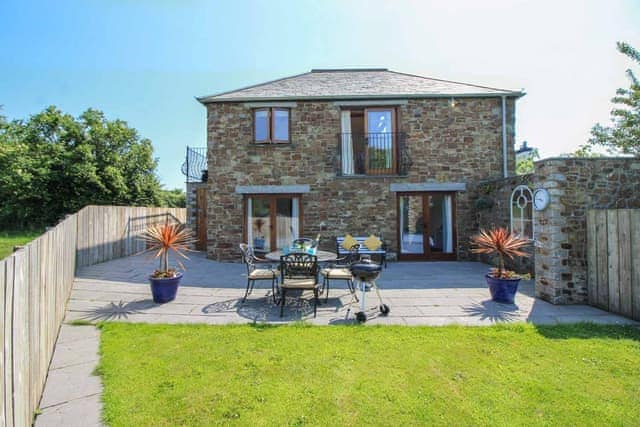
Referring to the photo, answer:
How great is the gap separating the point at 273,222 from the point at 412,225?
4768 millimetres

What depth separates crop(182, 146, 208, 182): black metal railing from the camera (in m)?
12.6

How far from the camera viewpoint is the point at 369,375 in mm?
3119

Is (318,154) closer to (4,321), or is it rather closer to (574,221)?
(574,221)

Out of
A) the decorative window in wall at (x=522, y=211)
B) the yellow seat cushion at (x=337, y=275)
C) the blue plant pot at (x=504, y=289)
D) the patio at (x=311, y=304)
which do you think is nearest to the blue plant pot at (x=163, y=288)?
the patio at (x=311, y=304)

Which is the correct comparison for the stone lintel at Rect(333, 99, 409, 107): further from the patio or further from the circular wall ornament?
the patio

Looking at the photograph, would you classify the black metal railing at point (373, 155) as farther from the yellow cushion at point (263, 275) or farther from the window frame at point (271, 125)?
the yellow cushion at point (263, 275)

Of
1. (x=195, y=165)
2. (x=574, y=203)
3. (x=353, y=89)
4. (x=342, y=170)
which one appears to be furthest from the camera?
(x=195, y=165)

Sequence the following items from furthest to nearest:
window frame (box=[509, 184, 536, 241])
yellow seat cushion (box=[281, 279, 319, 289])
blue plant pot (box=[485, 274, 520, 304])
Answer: window frame (box=[509, 184, 536, 241]) < blue plant pot (box=[485, 274, 520, 304]) < yellow seat cushion (box=[281, 279, 319, 289])

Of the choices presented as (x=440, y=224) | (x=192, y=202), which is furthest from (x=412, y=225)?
(x=192, y=202)

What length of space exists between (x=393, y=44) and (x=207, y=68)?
6302 mm

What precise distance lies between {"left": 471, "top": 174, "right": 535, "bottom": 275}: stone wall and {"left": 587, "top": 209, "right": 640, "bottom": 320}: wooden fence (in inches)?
87.9

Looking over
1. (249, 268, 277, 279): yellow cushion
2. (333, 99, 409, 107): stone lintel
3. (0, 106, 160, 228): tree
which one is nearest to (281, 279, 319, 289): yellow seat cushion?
(249, 268, 277, 279): yellow cushion

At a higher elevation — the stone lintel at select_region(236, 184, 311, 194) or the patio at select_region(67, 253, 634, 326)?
the stone lintel at select_region(236, 184, 311, 194)

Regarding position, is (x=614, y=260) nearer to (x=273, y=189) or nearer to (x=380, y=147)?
(x=380, y=147)
